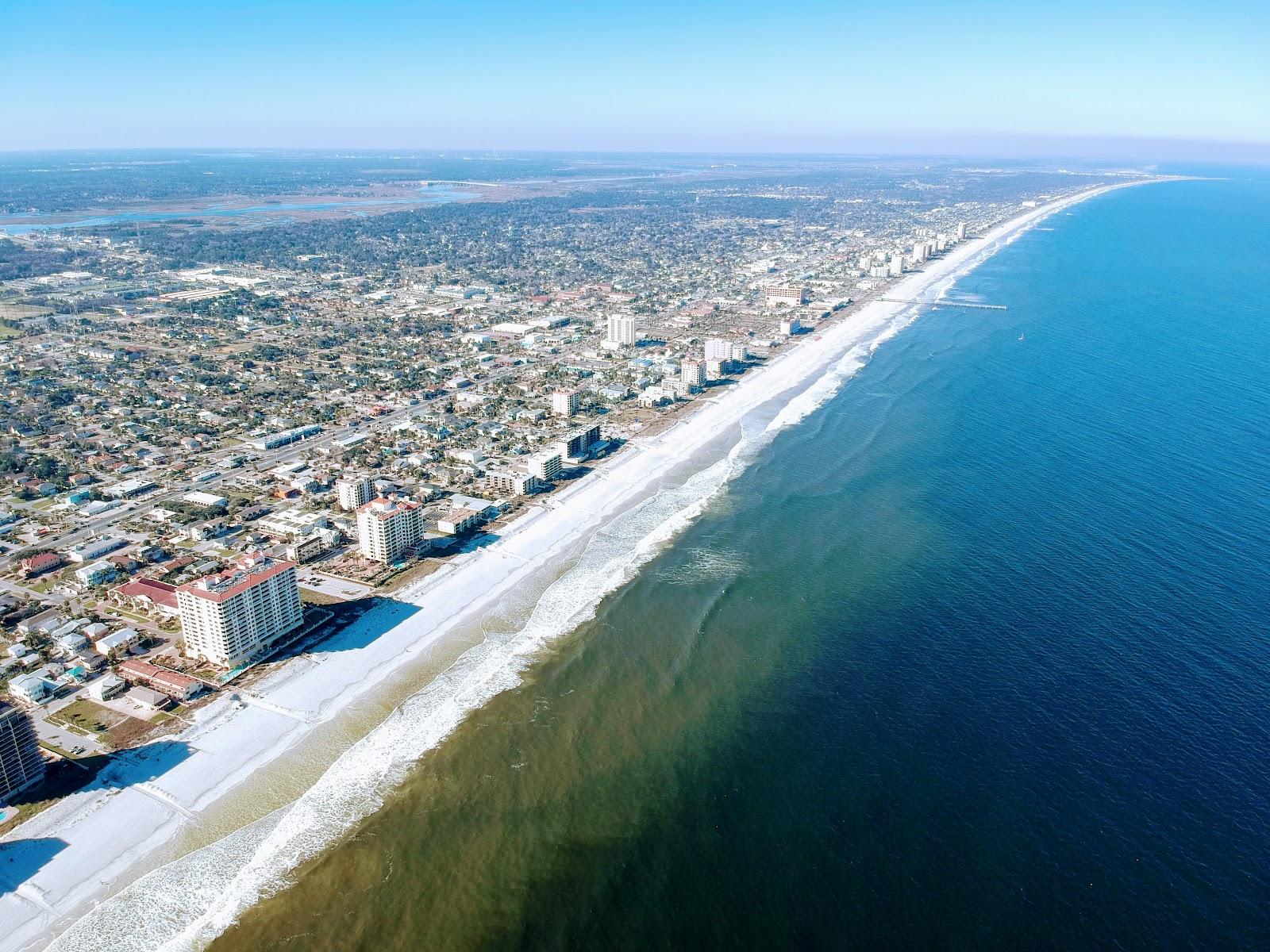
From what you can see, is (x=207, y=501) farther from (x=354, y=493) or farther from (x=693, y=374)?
(x=693, y=374)

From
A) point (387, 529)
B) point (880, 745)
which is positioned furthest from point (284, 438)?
point (880, 745)

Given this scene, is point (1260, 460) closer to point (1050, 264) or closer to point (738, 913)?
point (738, 913)

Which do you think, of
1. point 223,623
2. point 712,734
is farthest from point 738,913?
point 223,623

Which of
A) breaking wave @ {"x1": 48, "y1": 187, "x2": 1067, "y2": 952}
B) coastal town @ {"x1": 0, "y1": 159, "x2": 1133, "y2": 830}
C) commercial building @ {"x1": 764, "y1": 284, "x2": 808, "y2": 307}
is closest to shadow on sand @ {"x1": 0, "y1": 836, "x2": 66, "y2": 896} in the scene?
coastal town @ {"x1": 0, "y1": 159, "x2": 1133, "y2": 830}

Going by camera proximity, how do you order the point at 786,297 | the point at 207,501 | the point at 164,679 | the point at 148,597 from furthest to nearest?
1. the point at 786,297
2. the point at 207,501
3. the point at 148,597
4. the point at 164,679

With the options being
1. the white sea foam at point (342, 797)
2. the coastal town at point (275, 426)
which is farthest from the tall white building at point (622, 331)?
the white sea foam at point (342, 797)

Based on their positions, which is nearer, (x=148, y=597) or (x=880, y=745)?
(x=880, y=745)

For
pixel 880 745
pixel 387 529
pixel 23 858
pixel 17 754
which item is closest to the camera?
pixel 23 858

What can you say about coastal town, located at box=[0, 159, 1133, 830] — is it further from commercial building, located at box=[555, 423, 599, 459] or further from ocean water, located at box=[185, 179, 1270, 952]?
ocean water, located at box=[185, 179, 1270, 952]
